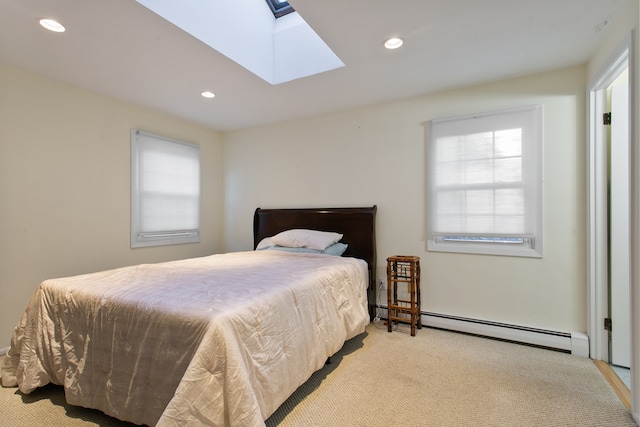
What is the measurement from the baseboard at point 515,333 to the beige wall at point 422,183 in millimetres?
62

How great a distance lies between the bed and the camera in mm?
1238

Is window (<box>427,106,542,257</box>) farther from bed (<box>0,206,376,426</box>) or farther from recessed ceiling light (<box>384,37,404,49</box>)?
bed (<box>0,206,376,426</box>)

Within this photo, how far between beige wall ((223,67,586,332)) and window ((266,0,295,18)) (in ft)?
3.83

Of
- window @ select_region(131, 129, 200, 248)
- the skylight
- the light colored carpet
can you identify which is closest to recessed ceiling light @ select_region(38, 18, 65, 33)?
the skylight

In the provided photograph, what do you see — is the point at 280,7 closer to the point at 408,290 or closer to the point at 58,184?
the point at 58,184

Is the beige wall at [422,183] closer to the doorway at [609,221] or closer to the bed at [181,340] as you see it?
the doorway at [609,221]

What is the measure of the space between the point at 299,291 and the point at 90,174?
2.42 meters

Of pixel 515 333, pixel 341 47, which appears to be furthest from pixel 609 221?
pixel 341 47

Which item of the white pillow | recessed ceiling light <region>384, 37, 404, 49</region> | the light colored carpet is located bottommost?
the light colored carpet

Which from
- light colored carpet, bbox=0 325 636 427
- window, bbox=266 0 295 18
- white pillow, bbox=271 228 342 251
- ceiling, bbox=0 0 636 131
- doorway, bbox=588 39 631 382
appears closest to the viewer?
light colored carpet, bbox=0 325 636 427

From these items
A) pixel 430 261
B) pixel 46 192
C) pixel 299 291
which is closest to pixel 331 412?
pixel 299 291

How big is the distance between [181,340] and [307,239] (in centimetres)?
192

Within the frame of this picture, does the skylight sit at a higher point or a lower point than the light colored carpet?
higher

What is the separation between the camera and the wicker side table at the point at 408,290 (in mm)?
2764
